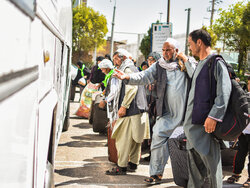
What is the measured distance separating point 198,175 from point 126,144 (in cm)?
169

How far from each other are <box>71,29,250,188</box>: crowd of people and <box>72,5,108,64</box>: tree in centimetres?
4009

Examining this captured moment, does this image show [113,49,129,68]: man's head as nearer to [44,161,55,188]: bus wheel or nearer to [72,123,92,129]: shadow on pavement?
[44,161,55,188]: bus wheel

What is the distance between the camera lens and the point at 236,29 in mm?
22719

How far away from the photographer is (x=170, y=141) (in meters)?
4.54

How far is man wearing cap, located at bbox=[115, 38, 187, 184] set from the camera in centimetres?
467

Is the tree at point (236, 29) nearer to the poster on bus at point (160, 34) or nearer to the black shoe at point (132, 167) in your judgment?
the poster on bus at point (160, 34)

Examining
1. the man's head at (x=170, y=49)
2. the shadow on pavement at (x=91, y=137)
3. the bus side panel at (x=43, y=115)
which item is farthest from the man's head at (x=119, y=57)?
the bus side panel at (x=43, y=115)

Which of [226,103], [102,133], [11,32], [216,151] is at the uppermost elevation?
[11,32]

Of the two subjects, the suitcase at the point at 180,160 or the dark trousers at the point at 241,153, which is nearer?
the suitcase at the point at 180,160

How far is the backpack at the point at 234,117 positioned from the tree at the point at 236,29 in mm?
18586

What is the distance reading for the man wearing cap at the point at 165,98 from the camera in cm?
467

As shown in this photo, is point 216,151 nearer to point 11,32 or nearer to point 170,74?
point 170,74

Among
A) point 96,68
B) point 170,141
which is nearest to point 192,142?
point 170,141

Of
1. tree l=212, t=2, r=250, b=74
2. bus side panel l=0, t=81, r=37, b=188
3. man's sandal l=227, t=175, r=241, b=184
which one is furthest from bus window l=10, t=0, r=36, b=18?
tree l=212, t=2, r=250, b=74
